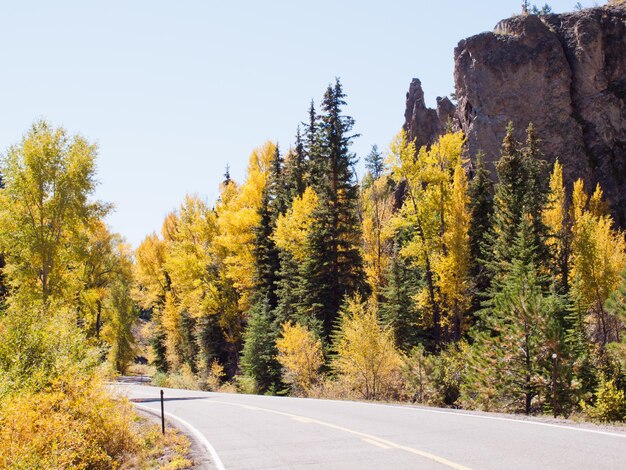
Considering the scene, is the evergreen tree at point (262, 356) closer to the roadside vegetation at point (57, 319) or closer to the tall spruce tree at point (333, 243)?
the tall spruce tree at point (333, 243)

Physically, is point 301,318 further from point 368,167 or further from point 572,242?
point 368,167

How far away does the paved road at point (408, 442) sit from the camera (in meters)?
7.49

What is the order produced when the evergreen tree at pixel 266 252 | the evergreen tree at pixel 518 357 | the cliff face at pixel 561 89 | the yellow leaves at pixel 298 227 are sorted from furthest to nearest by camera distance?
1. the cliff face at pixel 561 89
2. the evergreen tree at pixel 266 252
3. the yellow leaves at pixel 298 227
4. the evergreen tree at pixel 518 357

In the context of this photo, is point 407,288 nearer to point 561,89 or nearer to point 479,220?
point 479,220

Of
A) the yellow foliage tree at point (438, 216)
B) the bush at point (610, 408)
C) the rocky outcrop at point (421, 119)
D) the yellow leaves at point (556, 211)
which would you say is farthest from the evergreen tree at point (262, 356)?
the rocky outcrop at point (421, 119)

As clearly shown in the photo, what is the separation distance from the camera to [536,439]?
880cm

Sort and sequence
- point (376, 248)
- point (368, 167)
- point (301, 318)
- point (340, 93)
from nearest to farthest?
point (301, 318)
point (340, 93)
point (376, 248)
point (368, 167)

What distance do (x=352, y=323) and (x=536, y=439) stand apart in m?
15.0

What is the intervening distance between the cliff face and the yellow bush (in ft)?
150

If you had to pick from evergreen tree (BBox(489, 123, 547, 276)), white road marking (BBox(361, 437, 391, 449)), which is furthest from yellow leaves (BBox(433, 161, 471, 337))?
white road marking (BBox(361, 437, 391, 449))

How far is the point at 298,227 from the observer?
35.1m

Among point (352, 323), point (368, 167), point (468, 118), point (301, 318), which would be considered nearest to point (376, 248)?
point (301, 318)

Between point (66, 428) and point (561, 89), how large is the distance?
56.0m

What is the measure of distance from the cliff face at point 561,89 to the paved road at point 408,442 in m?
43.4
